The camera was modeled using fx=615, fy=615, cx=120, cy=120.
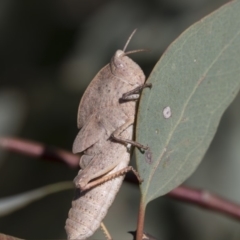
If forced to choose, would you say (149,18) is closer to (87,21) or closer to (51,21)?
(87,21)

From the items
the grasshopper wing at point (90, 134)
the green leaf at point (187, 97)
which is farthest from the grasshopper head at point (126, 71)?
the green leaf at point (187, 97)

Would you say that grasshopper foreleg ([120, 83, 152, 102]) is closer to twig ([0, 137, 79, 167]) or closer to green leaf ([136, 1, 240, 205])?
green leaf ([136, 1, 240, 205])

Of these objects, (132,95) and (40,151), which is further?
(40,151)

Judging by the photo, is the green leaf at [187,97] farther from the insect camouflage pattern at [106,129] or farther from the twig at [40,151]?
the twig at [40,151]

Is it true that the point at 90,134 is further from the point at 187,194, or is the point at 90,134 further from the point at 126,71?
the point at 187,194

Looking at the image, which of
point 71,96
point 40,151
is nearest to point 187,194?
point 40,151

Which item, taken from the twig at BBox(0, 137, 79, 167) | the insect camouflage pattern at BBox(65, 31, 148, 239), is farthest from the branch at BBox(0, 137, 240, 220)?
the insect camouflage pattern at BBox(65, 31, 148, 239)

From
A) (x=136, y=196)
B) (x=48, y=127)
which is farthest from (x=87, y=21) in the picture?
(x=136, y=196)

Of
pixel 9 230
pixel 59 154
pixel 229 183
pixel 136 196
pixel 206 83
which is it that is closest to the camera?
pixel 206 83
